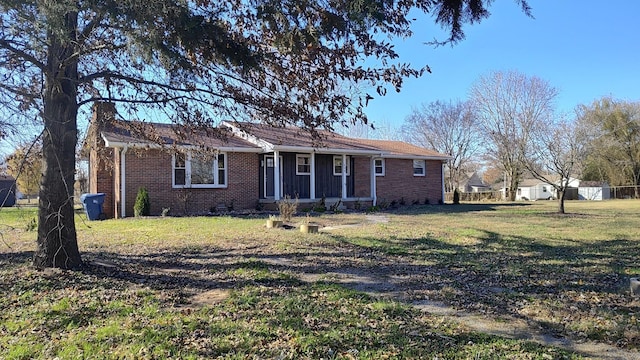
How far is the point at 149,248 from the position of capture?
8625 mm

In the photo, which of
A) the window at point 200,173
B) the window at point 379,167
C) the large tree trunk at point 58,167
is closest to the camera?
the large tree trunk at point 58,167

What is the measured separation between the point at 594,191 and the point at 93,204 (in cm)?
5366

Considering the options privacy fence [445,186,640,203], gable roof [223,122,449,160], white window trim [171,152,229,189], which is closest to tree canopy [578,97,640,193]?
privacy fence [445,186,640,203]

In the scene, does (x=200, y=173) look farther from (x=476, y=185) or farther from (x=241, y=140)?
(x=476, y=185)

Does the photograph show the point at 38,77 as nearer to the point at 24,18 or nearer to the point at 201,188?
the point at 24,18

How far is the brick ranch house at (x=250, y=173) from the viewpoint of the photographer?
15.0 m

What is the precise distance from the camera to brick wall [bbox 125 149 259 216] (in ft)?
49.6

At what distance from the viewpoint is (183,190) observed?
15.8m

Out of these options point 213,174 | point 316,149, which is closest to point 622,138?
point 316,149

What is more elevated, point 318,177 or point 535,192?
point 318,177

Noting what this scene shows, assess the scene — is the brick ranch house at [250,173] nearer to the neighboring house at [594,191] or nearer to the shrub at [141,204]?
the shrub at [141,204]

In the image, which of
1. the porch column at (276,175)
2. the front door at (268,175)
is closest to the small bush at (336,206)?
the porch column at (276,175)

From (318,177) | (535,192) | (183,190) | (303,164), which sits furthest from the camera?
(535,192)

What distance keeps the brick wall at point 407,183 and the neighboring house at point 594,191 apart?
35.1 metres
